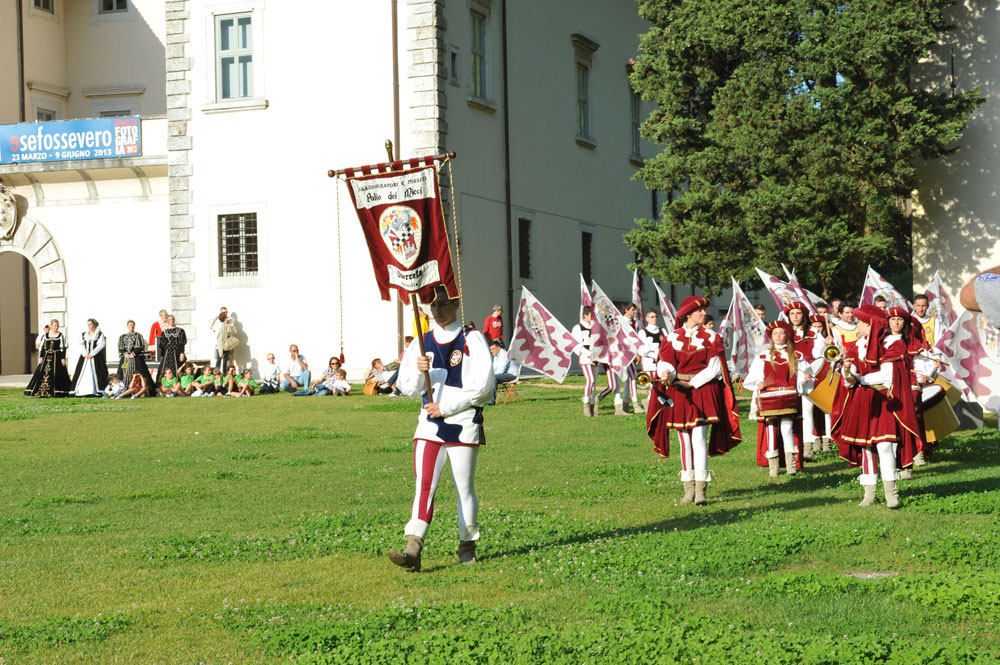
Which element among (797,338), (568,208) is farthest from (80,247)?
(797,338)

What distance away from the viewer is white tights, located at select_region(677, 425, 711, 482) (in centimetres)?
1146

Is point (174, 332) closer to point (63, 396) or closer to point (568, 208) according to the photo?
point (63, 396)

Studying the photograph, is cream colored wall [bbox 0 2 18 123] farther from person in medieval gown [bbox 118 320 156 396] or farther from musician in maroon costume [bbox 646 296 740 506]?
musician in maroon costume [bbox 646 296 740 506]

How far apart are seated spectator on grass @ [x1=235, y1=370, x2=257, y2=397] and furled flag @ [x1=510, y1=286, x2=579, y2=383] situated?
899 cm

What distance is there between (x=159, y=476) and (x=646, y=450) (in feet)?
19.2

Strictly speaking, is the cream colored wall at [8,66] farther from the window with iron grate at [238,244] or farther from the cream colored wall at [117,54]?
the window with iron grate at [238,244]

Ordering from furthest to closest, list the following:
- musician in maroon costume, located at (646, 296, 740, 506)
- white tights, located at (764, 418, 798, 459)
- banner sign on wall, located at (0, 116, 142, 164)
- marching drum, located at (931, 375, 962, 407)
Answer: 1. banner sign on wall, located at (0, 116, 142, 164)
2. marching drum, located at (931, 375, 962, 407)
3. white tights, located at (764, 418, 798, 459)
4. musician in maroon costume, located at (646, 296, 740, 506)

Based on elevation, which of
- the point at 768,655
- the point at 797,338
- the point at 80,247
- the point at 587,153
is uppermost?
the point at 587,153

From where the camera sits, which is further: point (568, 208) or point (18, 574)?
point (568, 208)

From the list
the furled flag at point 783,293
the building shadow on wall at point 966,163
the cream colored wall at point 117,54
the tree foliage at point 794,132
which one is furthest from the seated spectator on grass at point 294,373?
the building shadow on wall at point 966,163

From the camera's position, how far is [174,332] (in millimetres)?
30266

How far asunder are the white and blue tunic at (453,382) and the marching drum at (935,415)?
6910 millimetres

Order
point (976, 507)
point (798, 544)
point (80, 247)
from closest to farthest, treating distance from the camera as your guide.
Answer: point (798, 544), point (976, 507), point (80, 247)

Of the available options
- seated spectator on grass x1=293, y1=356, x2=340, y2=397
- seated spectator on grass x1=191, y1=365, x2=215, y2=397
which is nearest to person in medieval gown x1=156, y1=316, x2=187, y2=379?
seated spectator on grass x1=191, y1=365, x2=215, y2=397
